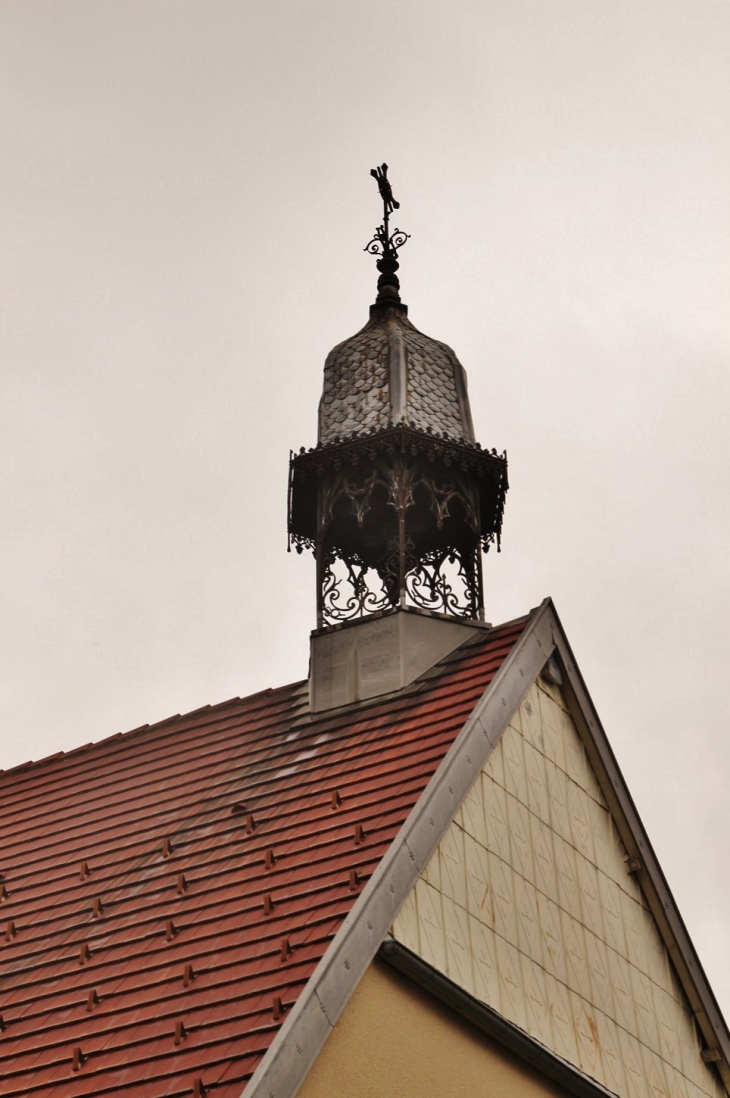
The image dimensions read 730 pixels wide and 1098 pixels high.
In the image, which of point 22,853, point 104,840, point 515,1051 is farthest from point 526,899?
point 22,853

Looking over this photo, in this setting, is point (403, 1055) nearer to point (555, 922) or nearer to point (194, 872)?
point (194, 872)

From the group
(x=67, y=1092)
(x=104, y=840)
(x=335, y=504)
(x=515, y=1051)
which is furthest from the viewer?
(x=335, y=504)

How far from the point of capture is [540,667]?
53.7ft

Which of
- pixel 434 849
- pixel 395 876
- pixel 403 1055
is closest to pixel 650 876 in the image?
pixel 434 849

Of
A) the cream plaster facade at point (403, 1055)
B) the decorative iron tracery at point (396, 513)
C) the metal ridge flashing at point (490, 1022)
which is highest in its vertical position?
the decorative iron tracery at point (396, 513)

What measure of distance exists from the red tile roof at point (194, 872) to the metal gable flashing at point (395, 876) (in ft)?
0.47

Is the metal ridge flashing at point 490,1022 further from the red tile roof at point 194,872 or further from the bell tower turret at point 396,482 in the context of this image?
the bell tower turret at point 396,482

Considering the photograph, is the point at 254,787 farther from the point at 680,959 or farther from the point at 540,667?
the point at 680,959

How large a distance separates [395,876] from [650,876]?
4.97 metres

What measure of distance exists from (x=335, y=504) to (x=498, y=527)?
6.30ft

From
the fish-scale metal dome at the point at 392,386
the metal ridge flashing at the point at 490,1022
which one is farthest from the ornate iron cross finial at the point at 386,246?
the metal ridge flashing at the point at 490,1022

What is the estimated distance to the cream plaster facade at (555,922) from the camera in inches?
540

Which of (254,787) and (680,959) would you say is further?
(680,959)

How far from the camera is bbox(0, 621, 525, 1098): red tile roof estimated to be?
464 inches
